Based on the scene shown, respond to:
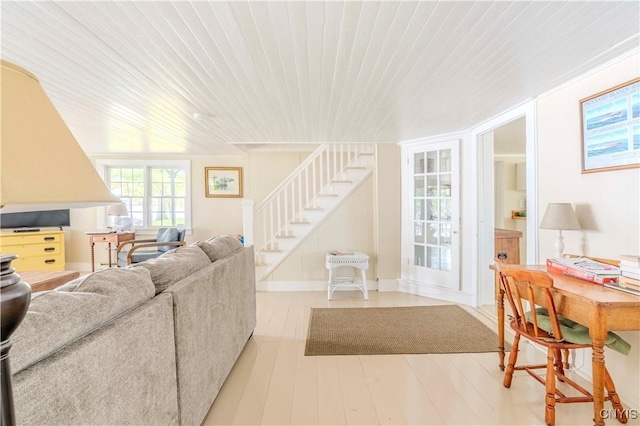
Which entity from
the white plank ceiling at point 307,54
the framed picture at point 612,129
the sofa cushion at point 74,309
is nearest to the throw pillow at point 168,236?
the white plank ceiling at point 307,54

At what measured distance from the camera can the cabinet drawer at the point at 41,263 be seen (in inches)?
191

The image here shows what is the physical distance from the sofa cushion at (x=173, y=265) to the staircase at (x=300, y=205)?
244cm

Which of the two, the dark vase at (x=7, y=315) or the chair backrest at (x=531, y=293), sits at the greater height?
the dark vase at (x=7, y=315)

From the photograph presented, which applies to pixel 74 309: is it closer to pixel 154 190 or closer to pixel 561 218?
pixel 561 218

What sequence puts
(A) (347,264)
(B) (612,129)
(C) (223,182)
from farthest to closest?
1. (C) (223,182)
2. (A) (347,264)
3. (B) (612,129)

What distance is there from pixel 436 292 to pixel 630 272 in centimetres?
251

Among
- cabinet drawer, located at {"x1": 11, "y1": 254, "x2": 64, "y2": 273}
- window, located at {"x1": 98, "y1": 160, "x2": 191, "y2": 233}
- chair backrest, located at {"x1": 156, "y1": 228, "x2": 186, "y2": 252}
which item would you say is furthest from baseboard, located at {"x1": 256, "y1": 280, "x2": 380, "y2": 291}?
cabinet drawer, located at {"x1": 11, "y1": 254, "x2": 64, "y2": 273}

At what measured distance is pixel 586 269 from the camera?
1.84 m

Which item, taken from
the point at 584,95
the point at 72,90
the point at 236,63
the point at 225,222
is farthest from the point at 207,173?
the point at 584,95

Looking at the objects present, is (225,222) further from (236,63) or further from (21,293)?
(21,293)

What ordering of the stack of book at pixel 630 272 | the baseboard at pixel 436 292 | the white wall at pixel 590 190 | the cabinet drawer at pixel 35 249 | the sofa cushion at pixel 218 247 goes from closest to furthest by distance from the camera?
the stack of book at pixel 630 272, the white wall at pixel 590 190, the sofa cushion at pixel 218 247, the baseboard at pixel 436 292, the cabinet drawer at pixel 35 249

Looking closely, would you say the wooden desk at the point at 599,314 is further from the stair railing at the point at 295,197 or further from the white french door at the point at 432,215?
the stair railing at the point at 295,197

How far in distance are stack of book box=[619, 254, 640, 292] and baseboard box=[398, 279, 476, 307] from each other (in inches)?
83.4

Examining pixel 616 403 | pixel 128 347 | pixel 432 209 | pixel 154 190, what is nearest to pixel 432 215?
pixel 432 209
